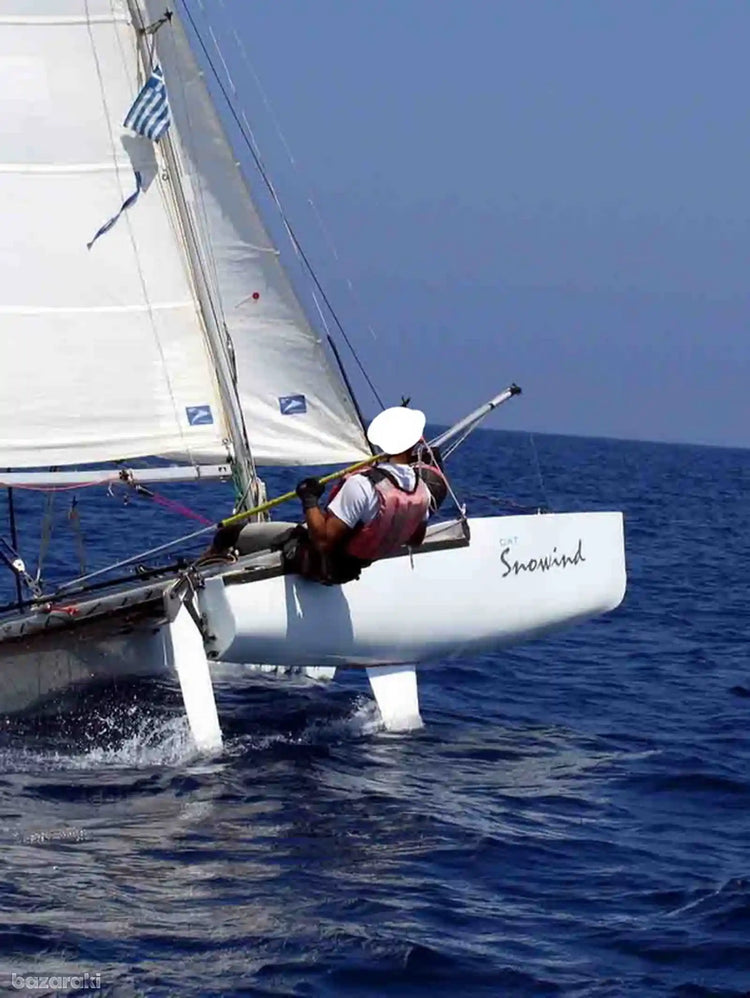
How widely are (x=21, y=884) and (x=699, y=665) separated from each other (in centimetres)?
728

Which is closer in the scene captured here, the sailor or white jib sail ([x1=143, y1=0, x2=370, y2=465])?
the sailor

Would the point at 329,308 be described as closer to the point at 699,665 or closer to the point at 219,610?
the point at 219,610

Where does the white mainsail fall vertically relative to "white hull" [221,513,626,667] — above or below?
above

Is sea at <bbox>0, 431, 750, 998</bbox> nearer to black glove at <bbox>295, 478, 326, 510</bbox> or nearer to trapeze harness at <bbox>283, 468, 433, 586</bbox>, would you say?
trapeze harness at <bbox>283, 468, 433, 586</bbox>

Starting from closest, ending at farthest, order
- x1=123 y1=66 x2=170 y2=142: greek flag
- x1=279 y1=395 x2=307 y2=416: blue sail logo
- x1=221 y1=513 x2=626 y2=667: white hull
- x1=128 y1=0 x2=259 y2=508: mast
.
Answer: x1=221 y1=513 x2=626 y2=667: white hull, x1=123 y1=66 x2=170 y2=142: greek flag, x1=128 y1=0 x2=259 y2=508: mast, x1=279 y1=395 x2=307 y2=416: blue sail logo

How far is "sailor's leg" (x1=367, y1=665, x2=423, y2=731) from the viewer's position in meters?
9.55

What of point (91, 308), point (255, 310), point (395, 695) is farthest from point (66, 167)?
point (395, 695)

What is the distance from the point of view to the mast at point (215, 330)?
9.77 metres

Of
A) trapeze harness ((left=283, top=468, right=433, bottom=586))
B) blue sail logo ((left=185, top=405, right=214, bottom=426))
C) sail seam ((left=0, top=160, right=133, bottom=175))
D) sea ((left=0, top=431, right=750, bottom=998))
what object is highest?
sail seam ((left=0, top=160, right=133, bottom=175))

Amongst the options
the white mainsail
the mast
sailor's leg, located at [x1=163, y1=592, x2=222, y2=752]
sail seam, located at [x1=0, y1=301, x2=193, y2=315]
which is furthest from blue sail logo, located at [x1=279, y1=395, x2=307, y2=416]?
sailor's leg, located at [x1=163, y1=592, x2=222, y2=752]

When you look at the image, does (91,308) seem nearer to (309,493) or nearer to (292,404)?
(292,404)

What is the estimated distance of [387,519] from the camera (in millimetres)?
8711

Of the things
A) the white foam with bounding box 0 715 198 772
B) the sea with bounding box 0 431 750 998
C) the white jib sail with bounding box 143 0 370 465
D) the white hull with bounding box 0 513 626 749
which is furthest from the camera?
the white jib sail with bounding box 143 0 370 465

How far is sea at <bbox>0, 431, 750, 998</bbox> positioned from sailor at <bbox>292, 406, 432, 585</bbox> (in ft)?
2.08
